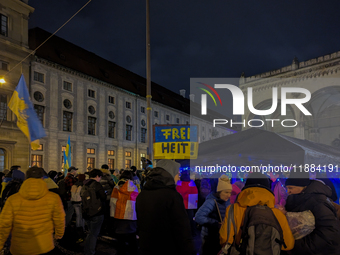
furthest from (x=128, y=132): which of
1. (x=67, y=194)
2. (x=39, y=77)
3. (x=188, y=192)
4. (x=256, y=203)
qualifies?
(x=256, y=203)

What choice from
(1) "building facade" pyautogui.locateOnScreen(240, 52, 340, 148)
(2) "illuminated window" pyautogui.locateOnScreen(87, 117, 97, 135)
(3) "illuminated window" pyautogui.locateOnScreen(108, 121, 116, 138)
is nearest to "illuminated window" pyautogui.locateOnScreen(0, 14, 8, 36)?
(2) "illuminated window" pyautogui.locateOnScreen(87, 117, 97, 135)

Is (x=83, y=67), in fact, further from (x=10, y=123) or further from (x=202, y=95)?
(x=202, y=95)

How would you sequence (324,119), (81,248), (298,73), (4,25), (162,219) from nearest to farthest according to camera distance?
(162,219) → (81,248) → (298,73) → (324,119) → (4,25)

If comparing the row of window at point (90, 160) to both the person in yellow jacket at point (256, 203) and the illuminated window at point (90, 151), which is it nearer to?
the illuminated window at point (90, 151)

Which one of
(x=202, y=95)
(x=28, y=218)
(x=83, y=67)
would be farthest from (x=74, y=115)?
(x=28, y=218)

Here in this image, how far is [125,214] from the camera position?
19.5 feet

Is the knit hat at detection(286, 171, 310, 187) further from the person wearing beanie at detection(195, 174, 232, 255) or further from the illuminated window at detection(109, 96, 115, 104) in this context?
the illuminated window at detection(109, 96, 115, 104)

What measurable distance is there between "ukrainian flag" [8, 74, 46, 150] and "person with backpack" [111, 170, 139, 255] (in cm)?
444

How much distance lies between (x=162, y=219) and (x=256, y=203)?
1.01 meters

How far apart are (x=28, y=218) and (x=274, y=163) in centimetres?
781

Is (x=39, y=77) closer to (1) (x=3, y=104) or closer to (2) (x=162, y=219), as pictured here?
(1) (x=3, y=104)

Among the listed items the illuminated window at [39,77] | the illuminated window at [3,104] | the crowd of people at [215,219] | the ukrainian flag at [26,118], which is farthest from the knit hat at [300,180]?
the illuminated window at [39,77]

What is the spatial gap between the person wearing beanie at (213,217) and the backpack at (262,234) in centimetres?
162

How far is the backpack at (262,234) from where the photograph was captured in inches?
106
